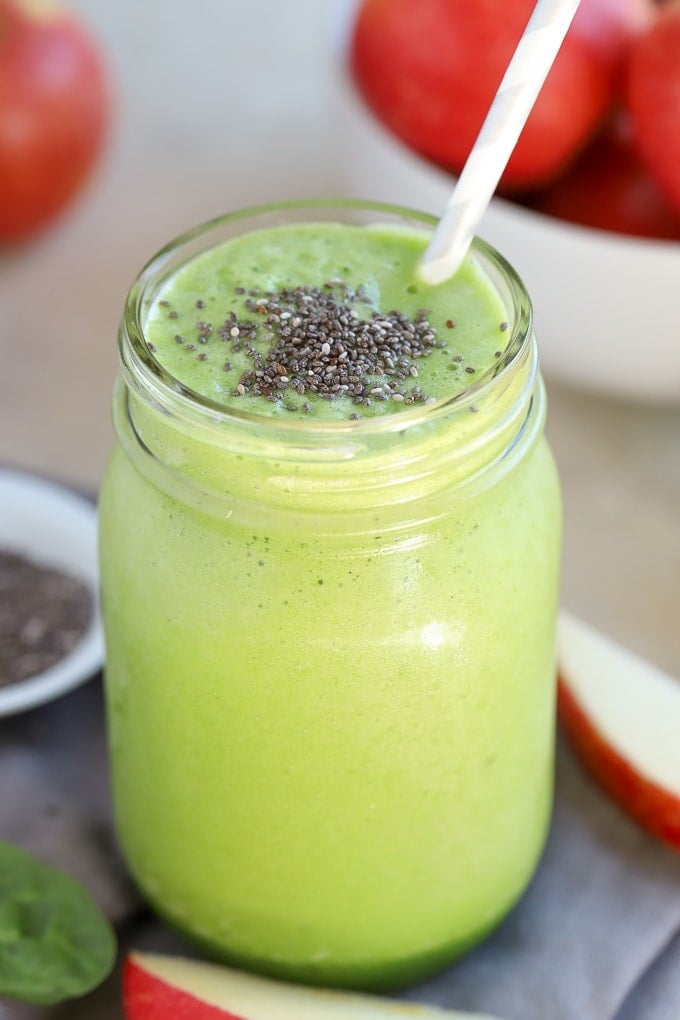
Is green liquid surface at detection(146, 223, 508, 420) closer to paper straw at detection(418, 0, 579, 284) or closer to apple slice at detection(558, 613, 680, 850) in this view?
paper straw at detection(418, 0, 579, 284)

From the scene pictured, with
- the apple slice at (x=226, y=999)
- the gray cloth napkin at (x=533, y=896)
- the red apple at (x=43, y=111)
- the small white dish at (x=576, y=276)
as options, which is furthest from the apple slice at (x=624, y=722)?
the red apple at (x=43, y=111)

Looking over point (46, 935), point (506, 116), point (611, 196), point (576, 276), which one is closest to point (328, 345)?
point (506, 116)

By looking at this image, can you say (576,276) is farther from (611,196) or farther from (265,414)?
(265,414)

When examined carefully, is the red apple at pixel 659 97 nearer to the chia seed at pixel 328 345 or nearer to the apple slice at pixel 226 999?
the chia seed at pixel 328 345

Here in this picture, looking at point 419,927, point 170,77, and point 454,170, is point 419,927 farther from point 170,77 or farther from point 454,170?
point 170,77

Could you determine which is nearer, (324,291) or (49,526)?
(324,291)

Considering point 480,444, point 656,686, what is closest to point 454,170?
point 656,686

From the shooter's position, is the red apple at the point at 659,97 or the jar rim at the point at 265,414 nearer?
the jar rim at the point at 265,414
